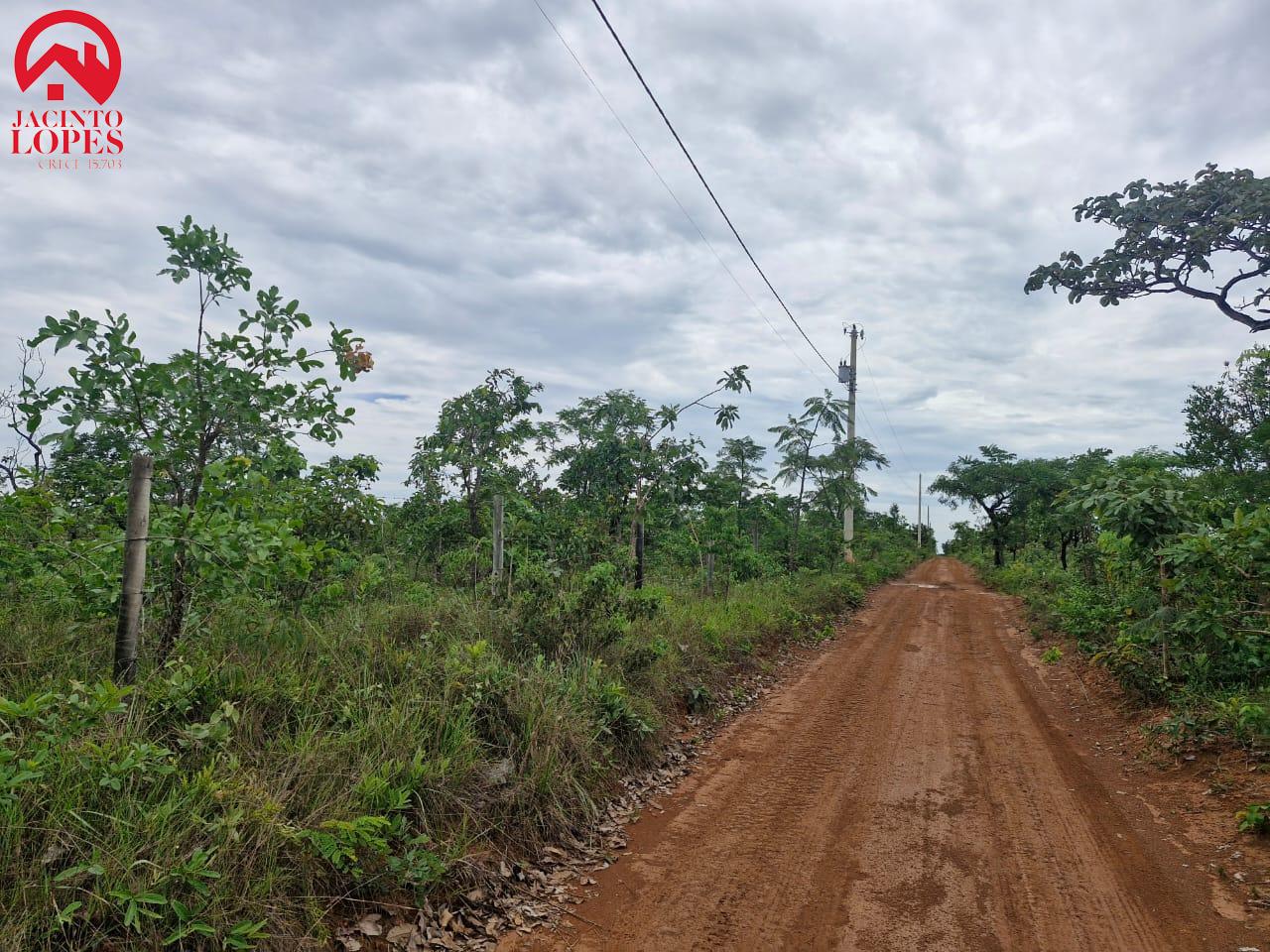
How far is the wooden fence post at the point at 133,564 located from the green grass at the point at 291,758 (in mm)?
174

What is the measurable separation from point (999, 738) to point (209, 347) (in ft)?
24.7

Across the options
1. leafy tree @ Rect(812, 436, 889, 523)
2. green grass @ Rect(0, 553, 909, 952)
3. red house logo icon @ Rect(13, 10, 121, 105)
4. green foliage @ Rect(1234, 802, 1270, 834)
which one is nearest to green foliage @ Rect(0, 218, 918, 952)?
green grass @ Rect(0, 553, 909, 952)

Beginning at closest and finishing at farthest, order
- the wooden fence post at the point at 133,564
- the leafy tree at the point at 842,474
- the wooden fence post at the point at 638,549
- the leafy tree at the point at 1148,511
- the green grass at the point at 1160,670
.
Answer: the wooden fence post at the point at 133,564, the green grass at the point at 1160,670, the leafy tree at the point at 1148,511, the wooden fence post at the point at 638,549, the leafy tree at the point at 842,474

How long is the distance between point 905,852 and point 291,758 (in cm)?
373

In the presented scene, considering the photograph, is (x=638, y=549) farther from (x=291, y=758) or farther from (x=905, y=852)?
(x=291, y=758)

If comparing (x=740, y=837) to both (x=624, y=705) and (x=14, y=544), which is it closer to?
(x=624, y=705)

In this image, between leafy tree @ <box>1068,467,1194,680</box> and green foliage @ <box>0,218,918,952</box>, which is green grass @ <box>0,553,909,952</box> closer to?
green foliage @ <box>0,218,918,952</box>

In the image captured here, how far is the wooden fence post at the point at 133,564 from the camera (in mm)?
3908

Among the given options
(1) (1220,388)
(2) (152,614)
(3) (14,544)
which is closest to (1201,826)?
(2) (152,614)

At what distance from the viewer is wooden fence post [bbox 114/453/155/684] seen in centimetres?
391

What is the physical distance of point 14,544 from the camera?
4.24 m

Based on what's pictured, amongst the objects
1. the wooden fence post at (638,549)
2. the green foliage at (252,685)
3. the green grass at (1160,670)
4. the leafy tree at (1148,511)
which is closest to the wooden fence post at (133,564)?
the green foliage at (252,685)

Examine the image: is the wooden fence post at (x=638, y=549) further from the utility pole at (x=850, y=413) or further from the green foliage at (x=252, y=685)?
the utility pole at (x=850, y=413)

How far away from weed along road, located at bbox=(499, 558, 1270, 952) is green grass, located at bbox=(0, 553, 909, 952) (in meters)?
0.77
